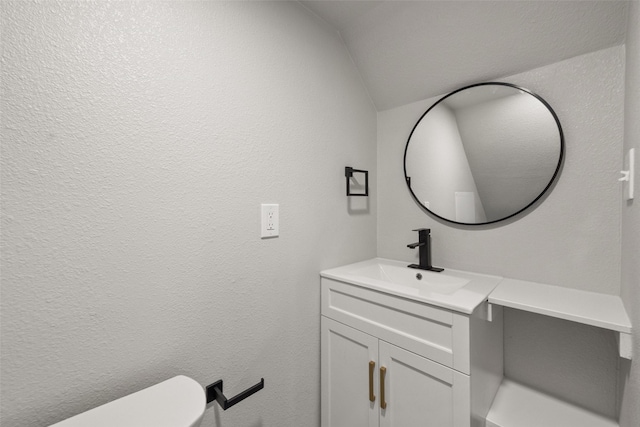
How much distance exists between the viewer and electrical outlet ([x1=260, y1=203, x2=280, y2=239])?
3.58ft

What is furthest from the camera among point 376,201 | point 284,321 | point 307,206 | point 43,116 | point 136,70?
point 376,201

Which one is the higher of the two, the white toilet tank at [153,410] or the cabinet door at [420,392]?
the white toilet tank at [153,410]

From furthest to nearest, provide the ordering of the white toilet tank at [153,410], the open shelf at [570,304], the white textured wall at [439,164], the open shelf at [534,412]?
the white textured wall at [439,164], the open shelf at [534,412], the open shelf at [570,304], the white toilet tank at [153,410]

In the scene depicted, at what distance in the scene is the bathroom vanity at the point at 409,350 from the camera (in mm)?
899

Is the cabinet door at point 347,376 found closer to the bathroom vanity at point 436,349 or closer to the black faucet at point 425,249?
the bathroom vanity at point 436,349

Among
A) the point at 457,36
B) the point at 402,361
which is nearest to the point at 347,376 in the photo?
the point at 402,361

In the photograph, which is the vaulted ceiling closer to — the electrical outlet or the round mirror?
the round mirror

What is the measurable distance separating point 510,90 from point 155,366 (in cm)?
179

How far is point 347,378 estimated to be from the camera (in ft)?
3.94

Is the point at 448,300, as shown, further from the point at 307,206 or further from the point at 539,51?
the point at 539,51

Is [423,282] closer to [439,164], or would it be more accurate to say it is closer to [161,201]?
[439,164]

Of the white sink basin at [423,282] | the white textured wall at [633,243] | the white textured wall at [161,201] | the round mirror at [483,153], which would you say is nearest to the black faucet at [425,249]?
the white sink basin at [423,282]

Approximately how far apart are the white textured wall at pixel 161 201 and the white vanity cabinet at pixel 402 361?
5.5 inches

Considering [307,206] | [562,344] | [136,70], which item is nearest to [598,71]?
[562,344]
